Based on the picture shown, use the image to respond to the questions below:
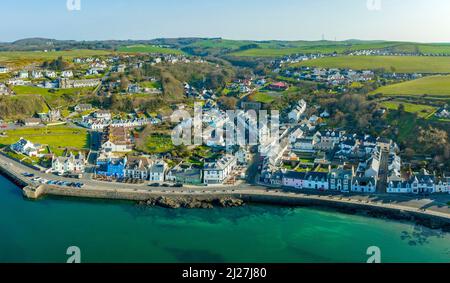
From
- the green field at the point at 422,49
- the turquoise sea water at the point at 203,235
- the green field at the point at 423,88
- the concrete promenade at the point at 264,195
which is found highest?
the green field at the point at 422,49

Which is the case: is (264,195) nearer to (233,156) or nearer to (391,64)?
(233,156)

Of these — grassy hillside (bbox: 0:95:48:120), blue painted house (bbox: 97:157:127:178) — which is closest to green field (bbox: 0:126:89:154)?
grassy hillside (bbox: 0:95:48:120)

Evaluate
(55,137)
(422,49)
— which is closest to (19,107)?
(55,137)

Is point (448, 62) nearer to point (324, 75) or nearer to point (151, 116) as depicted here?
point (324, 75)

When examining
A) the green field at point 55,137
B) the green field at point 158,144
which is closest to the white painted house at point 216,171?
the green field at point 158,144

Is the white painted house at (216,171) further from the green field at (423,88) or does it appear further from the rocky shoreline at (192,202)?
the green field at (423,88)
